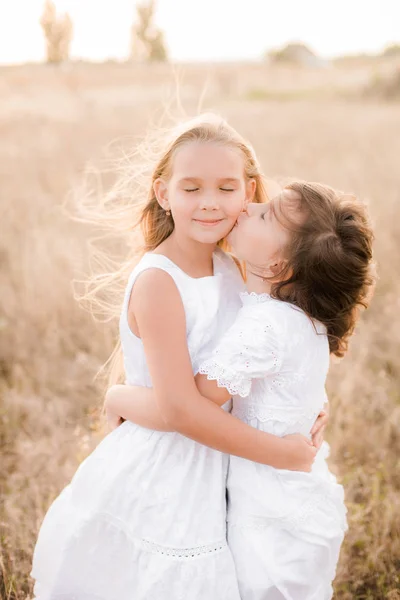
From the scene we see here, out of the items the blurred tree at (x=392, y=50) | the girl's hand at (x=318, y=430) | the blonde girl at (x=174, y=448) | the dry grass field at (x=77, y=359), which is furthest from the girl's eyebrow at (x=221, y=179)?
the blurred tree at (x=392, y=50)

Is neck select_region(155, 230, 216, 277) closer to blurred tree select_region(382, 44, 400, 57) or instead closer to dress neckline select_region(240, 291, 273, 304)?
dress neckline select_region(240, 291, 273, 304)

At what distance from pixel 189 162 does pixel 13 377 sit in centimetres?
230

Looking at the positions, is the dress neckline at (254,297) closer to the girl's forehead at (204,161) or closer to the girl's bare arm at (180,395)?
the girl's bare arm at (180,395)

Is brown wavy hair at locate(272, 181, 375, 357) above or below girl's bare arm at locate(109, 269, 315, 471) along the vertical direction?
above

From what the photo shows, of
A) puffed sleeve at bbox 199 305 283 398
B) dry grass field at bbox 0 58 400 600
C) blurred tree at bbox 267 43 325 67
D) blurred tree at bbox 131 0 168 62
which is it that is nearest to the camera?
puffed sleeve at bbox 199 305 283 398

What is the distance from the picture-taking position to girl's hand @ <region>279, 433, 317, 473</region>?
6.06 ft

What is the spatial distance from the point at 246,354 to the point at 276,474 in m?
0.38

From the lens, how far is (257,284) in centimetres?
199

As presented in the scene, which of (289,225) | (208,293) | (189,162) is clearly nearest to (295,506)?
(208,293)

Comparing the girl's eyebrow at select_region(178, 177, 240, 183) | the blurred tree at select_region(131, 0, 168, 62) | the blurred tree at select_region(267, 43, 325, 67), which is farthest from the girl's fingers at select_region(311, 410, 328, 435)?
the blurred tree at select_region(267, 43, 325, 67)

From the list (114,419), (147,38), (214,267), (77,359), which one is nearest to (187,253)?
(214,267)

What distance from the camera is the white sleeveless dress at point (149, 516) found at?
183 centimetres

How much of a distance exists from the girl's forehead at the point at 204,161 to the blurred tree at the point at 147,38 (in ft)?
120

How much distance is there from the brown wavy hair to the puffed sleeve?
0.14 m
